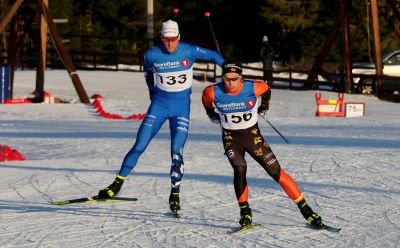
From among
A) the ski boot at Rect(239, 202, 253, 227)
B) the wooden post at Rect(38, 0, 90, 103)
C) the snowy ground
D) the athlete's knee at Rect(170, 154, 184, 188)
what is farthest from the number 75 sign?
the ski boot at Rect(239, 202, 253, 227)

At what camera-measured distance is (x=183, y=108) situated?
10.2 meters

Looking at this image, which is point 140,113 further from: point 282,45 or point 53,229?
point 282,45

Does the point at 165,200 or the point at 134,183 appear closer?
the point at 165,200

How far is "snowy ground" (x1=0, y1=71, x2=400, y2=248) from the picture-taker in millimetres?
8719

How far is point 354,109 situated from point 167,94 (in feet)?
42.9

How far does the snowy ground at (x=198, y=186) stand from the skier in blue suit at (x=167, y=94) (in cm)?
56

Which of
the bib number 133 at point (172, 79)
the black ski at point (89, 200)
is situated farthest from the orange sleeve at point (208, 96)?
the black ski at point (89, 200)

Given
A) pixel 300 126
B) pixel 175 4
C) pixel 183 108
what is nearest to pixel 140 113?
pixel 300 126

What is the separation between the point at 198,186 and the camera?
12.0 m

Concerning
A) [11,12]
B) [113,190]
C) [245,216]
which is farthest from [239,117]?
[11,12]

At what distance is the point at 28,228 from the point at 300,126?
12164 millimetres

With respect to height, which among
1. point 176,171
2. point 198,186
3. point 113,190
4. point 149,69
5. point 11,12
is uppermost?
point 11,12

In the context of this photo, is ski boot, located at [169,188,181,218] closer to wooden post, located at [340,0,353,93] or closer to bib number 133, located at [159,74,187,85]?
bib number 133, located at [159,74,187,85]

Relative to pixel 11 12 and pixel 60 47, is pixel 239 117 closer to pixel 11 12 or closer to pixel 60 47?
pixel 60 47
